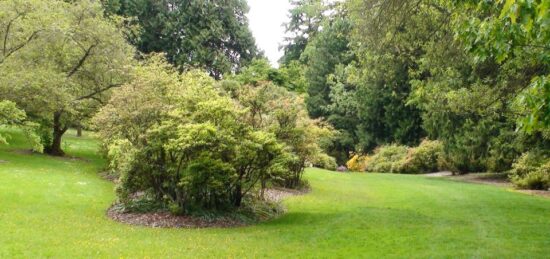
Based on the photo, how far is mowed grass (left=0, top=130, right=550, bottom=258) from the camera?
996cm

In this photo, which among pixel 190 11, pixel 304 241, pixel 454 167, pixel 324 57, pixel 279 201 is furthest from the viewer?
pixel 324 57

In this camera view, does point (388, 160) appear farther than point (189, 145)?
Yes

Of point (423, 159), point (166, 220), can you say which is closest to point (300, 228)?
point (166, 220)

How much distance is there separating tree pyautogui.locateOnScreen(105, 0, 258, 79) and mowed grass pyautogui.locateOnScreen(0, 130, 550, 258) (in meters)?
29.6

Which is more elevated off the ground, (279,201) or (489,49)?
(489,49)

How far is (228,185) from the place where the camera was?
14734 mm

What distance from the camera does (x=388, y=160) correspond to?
42.3 m

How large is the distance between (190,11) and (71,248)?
41980 mm

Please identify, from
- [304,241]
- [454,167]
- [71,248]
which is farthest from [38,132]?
[454,167]

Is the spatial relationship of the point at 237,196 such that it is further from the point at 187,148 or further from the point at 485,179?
the point at 485,179

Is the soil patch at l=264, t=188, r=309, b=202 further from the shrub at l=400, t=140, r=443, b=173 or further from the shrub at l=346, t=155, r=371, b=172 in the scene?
the shrub at l=346, t=155, r=371, b=172

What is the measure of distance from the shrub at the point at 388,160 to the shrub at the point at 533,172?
1494 cm

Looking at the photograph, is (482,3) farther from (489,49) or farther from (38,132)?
(38,132)

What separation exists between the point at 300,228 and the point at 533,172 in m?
16.0
